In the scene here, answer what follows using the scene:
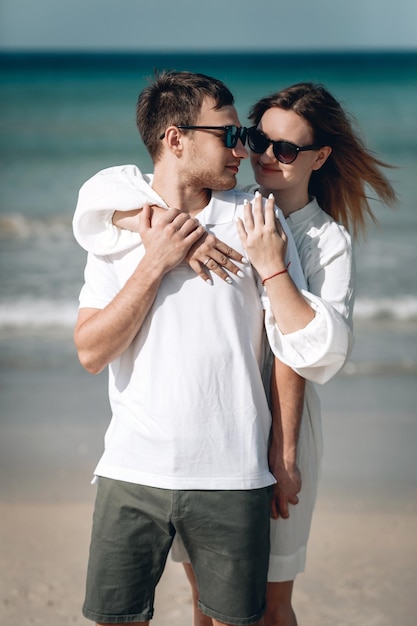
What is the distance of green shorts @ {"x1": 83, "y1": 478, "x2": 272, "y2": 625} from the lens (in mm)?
2262

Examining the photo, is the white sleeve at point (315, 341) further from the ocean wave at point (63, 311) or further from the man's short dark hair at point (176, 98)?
the ocean wave at point (63, 311)

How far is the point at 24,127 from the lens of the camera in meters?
16.1

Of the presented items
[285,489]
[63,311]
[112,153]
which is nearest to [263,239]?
[285,489]

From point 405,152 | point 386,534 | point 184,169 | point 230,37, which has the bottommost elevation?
point 386,534

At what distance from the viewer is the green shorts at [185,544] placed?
2.26 meters

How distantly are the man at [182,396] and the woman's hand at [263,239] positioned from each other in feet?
0.22

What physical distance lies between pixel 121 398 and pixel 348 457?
308cm

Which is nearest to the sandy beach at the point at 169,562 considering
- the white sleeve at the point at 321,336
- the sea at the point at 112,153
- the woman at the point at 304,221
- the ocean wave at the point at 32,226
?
the sea at the point at 112,153

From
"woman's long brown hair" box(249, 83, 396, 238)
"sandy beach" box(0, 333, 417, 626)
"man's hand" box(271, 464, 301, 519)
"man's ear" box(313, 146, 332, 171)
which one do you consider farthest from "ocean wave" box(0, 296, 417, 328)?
"man's hand" box(271, 464, 301, 519)

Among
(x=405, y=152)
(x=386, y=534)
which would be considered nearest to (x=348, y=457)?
(x=386, y=534)

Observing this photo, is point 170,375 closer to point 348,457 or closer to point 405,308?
point 348,457

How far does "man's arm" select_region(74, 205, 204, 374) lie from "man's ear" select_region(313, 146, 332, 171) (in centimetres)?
58

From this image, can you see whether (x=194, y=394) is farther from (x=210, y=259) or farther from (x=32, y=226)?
(x=32, y=226)

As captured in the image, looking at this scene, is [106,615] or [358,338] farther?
[358,338]
